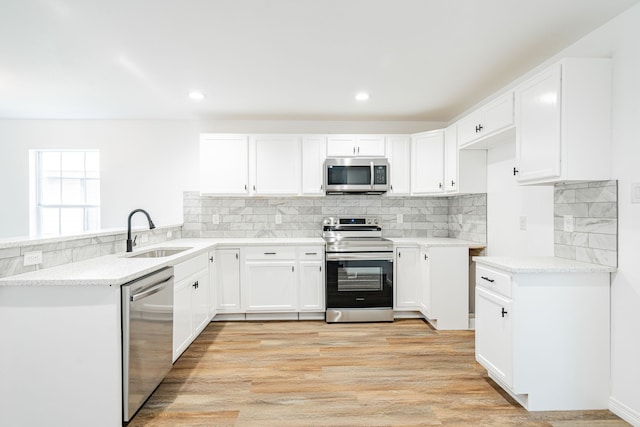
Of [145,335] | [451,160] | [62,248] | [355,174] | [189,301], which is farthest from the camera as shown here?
[355,174]

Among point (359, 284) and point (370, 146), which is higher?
point (370, 146)

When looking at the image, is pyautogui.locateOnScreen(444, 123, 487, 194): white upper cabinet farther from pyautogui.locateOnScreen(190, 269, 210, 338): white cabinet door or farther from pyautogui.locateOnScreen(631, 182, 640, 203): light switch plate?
pyautogui.locateOnScreen(190, 269, 210, 338): white cabinet door

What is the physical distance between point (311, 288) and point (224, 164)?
5.90 feet

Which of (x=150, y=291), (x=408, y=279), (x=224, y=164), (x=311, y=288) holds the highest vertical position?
(x=224, y=164)

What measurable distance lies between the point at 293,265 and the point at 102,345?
83.1 inches

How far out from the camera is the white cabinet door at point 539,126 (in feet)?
6.59

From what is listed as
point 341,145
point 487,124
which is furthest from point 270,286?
point 487,124

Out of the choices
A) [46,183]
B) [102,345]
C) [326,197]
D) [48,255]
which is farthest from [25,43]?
[326,197]

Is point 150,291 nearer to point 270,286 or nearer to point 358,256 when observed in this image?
point 270,286

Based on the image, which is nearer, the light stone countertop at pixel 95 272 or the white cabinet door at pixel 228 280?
the light stone countertop at pixel 95 272

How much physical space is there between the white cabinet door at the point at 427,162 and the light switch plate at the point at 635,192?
6.24 ft

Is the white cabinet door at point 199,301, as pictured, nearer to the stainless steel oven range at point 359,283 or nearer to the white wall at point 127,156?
the stainless steel oven range at point 359,283

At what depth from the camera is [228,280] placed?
3.63m

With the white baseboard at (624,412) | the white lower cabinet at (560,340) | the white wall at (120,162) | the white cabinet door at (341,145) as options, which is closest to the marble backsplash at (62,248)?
the white wall at (120,162)
